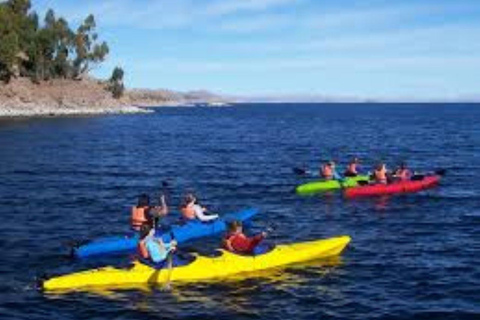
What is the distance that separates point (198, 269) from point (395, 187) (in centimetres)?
2032

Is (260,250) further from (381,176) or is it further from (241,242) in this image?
(381,176)

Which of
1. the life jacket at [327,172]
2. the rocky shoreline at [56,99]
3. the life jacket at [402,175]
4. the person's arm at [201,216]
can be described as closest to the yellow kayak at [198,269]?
the person's arm at [201,216]

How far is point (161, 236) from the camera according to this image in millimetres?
28625

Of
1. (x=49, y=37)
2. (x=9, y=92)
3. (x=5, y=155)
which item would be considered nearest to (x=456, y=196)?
(x=5, y=155)

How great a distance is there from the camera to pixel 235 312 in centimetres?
2105

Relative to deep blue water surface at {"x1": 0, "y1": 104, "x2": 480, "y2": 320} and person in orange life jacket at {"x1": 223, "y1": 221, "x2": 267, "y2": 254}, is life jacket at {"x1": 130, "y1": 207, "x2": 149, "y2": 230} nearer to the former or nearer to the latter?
deep blue water surface at {"x1": 0, "y1": 104, "x2": 480, "y2": 320}

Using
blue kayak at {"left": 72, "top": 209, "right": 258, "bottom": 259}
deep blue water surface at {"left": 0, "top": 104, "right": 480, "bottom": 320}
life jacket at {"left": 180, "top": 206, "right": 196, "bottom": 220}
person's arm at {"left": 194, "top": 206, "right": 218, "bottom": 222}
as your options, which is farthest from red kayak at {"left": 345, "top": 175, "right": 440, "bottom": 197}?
life jacket at {"left": 180, "top": 206, "right": 196, "bottom": 220}

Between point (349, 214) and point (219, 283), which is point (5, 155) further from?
point (219, 283)

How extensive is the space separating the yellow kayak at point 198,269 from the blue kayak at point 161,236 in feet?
12.0

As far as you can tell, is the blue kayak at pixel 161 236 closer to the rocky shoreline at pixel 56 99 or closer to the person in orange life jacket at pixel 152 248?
the person in orange life jacket at pixel 152 248

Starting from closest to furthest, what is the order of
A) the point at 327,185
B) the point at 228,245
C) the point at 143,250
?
the point at 143,250, the point at 228,245, the point at 327,185

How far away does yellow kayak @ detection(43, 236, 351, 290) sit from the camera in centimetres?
2289

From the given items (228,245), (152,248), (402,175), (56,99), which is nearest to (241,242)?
(228,245)

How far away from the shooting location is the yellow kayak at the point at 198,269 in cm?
2289
